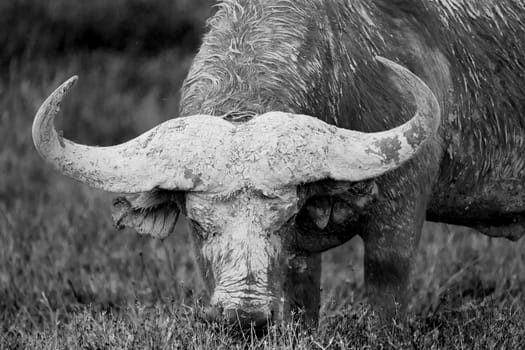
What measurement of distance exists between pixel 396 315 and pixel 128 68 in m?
8.72

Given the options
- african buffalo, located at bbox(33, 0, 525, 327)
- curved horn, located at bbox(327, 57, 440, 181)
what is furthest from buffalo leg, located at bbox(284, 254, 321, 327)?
curved horn, located at bbox(327, 57, 440, 181)

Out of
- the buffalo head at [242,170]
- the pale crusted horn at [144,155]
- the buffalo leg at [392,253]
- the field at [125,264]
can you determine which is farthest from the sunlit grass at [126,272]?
the pale crusted horn at [144,155]

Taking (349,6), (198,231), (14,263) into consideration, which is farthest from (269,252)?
(14,263)

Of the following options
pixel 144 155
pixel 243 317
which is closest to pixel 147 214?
pixel 144 155

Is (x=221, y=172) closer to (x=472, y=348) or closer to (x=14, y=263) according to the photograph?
(x=472, y=348)

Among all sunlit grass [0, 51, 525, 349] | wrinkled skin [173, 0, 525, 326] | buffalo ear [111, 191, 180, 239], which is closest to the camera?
buffalo ear [111, 191, 180, 239]

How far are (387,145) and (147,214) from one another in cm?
114

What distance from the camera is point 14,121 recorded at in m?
12.0

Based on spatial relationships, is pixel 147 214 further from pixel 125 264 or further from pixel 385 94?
pixel 125 264

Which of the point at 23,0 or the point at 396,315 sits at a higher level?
the point at 23,0

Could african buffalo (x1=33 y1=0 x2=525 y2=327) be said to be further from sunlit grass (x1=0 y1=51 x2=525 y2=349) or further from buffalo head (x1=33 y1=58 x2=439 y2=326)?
sunlit grass (x1=0 y1=51 x2=525 y2=349)

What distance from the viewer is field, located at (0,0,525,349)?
5.85m

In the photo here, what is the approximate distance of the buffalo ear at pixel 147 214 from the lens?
560 centimetres

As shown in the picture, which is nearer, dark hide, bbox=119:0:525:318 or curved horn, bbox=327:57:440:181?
curved horn, bbox=327:57:440:181
